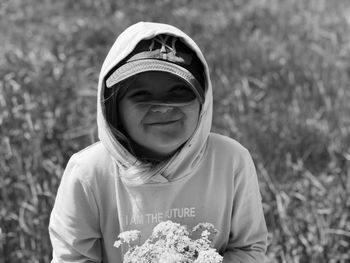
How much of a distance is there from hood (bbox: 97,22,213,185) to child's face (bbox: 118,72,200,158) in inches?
2.3

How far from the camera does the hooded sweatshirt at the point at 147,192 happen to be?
2062 millimetres

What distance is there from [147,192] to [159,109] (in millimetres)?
311

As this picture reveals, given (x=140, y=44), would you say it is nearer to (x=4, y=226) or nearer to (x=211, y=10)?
(x=4, y=226)

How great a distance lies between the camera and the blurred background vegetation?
3.02 metres

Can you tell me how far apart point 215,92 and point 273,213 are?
127 centimetres

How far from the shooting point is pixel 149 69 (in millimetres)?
1858

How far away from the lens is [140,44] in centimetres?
195

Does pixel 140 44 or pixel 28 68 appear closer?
pixel 140 44

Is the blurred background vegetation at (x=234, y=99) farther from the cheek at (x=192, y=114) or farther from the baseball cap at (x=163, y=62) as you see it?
the baseball cap at (x=163, y=62)

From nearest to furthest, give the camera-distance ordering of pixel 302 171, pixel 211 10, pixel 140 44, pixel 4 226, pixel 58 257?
pixel 140 44 < pixel 58 257 < pixel 4 226 < pixel 302 171 < pixel 211 10

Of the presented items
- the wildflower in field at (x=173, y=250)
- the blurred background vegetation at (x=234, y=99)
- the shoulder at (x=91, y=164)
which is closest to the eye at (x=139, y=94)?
the shoulder at (x=91, y=164)

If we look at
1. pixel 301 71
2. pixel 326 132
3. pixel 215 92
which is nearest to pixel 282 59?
pixel 301 71

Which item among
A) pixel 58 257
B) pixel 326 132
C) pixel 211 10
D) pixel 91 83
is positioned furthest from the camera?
pixel 211 10

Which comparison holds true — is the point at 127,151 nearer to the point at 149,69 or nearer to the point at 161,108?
the point at 161,108
